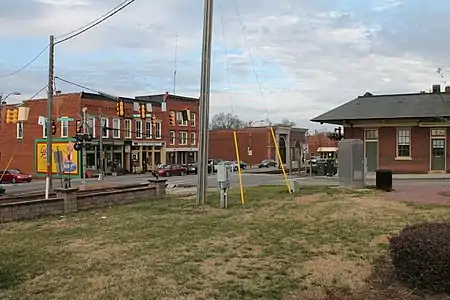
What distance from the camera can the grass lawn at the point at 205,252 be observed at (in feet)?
23.1

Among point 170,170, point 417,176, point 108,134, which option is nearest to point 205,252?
point 417,176

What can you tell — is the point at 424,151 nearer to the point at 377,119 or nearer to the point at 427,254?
the point at 377,119

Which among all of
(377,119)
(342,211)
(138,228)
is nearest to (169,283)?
(138,228)

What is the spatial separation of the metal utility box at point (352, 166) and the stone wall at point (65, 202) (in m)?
8.75

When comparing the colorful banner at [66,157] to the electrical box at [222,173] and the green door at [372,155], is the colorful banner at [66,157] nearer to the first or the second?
the electrical box at [222,173]

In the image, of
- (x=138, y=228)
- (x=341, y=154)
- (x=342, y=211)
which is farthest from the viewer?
(x=341, y=154)

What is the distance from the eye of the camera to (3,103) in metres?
62.9

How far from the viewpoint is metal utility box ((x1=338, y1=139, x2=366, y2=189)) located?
2409cm

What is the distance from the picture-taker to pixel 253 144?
9044 centimetres

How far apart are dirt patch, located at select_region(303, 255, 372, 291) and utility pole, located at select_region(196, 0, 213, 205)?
410 inches

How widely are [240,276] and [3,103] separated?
61532 mm

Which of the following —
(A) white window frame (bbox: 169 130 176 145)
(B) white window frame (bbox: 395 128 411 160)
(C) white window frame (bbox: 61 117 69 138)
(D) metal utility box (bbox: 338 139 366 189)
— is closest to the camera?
(D) metal utility box (bbox: 338 139 366 189)

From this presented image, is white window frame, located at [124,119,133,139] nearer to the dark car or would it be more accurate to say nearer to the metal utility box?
the dark car

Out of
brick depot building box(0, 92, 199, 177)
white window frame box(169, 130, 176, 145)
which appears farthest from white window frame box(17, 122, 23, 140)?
white window frame box(169, 130, 176, 145)
